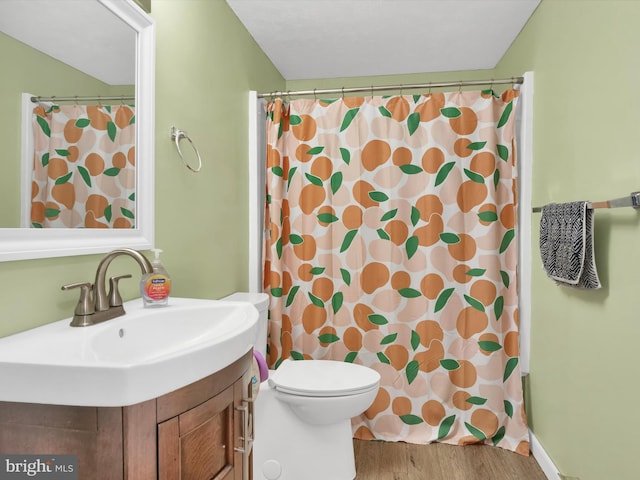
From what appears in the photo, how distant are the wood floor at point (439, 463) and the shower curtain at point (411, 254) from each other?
0.21 ft

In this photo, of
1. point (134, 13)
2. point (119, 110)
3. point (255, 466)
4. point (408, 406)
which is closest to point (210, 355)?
point (119, 110)

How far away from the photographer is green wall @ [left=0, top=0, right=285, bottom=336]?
1.12 metres

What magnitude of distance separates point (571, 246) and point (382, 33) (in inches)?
67.8

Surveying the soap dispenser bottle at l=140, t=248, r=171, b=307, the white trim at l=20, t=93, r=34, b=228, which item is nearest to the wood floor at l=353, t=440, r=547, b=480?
the soap dispenser bottle at l=140, t=248, r=171, b=307

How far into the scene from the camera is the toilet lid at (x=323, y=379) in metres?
1.90

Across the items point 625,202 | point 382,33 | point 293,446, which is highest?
point 382,33

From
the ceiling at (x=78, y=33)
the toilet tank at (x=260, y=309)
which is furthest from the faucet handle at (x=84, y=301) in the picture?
the toilet tank at (x=260, y=309)

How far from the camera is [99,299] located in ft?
3.84

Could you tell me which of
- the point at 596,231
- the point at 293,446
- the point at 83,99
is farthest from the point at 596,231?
the point at 83,99

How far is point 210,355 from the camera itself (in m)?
0.91

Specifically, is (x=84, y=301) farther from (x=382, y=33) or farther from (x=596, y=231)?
(x=382, y=33)

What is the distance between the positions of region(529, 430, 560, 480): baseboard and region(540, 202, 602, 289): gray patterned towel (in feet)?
3.02

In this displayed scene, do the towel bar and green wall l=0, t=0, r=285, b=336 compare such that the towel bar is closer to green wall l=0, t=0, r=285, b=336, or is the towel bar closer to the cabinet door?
the cabinet door

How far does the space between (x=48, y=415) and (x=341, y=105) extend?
2.08 meters
